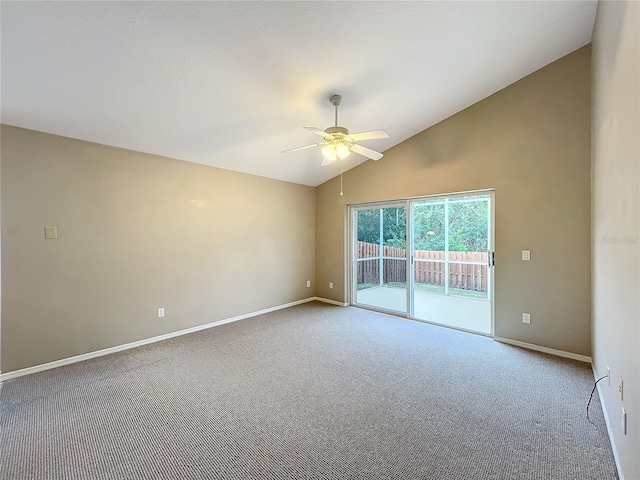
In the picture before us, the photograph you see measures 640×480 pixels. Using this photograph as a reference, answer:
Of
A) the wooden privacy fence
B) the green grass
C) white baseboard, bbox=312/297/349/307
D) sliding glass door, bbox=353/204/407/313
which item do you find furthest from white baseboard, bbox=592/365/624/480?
white baseboard, bbox=312/297/349/307

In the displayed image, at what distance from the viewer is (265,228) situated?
16.4 feet

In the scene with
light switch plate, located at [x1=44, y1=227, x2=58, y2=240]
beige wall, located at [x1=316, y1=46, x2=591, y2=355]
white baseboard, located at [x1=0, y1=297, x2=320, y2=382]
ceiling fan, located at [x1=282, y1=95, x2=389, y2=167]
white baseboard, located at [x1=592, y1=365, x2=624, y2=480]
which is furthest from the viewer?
beige wall, located at [x1=316, y1=46, x2=591, y2=355]

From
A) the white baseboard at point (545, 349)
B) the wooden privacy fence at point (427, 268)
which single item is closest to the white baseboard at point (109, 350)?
the wooden privacy fence at point (427, 268)

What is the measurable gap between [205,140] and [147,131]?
631 mm

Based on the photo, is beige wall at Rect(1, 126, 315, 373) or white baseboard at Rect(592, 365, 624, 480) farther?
beige wall at Rect(1, 126, 315, 373)

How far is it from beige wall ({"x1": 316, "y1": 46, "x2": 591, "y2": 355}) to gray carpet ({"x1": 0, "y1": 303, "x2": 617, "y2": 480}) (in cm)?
50

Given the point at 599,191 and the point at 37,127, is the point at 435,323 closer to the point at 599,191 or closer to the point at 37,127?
the point at 599,191

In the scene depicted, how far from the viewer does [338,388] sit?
8.40ft

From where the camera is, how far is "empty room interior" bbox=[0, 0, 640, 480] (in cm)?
179

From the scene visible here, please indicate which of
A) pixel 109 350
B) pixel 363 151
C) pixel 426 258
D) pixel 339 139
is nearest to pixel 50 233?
pixel 109 350

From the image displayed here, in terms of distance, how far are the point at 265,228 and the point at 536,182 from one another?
392 centimetres

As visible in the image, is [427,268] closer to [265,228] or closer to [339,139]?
[265,228]

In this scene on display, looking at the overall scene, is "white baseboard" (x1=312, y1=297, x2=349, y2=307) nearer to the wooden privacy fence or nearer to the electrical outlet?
the wooden privacy fence

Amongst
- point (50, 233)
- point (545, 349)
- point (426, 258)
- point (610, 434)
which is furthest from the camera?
point (426, 258)
